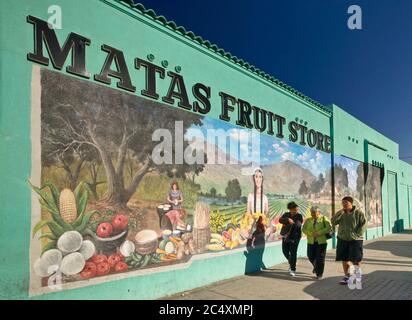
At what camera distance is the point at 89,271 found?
598cm

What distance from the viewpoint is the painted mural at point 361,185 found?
15.5 metres

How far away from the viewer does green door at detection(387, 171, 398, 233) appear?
73.4ft

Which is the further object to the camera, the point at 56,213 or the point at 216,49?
the point at 216,49

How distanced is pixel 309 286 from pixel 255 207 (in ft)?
8.21

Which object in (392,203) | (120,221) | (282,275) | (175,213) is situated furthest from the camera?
(392,203)

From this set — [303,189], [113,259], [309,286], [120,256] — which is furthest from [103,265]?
[303,189]

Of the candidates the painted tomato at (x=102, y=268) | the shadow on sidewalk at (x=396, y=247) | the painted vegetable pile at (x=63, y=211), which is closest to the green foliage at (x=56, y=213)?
the painted vegetable pile at (x=63, y=211)

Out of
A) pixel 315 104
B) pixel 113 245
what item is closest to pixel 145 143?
pixel 113 245

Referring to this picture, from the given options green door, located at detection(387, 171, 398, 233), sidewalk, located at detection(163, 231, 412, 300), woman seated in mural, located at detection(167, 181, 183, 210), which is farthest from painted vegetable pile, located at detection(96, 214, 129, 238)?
green door, located at detection(387, 171, 398, 233)

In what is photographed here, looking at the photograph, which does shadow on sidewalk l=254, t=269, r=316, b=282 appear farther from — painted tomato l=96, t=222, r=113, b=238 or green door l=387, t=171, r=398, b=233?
green door l=387, t=171, r=398, b=233

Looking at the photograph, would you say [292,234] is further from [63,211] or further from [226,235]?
[63,211]

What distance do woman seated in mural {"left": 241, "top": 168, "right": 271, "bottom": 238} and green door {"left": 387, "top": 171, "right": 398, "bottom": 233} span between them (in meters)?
14.3

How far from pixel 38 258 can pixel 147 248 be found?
202 centimetres

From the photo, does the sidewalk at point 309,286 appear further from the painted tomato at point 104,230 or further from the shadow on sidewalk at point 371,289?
the painted tomato at point 104,230
